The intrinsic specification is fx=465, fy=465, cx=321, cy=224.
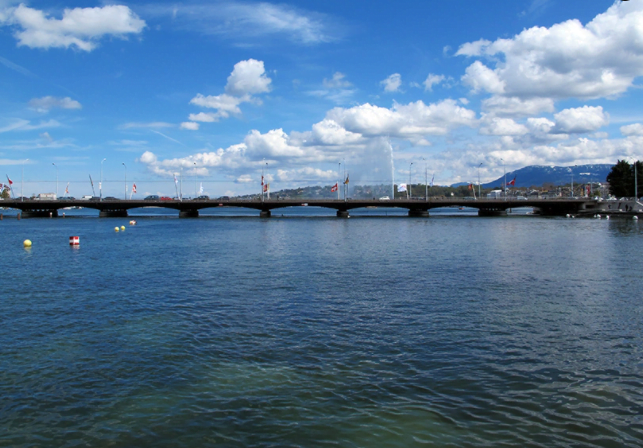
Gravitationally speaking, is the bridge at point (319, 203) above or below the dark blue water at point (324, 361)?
above

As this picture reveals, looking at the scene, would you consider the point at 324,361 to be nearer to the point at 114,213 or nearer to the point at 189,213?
the point at 189,213

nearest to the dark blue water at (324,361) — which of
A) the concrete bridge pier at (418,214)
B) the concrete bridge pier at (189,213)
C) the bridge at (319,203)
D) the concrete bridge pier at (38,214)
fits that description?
the bridge at (319,203)

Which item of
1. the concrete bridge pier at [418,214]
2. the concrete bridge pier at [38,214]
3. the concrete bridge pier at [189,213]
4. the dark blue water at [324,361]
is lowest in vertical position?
the dark blue water at [324,361]

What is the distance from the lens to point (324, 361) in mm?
17531

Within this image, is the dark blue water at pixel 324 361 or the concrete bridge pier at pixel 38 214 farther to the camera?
the concrete bridge pier at pixel 38 214

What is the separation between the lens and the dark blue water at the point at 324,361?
12.7m

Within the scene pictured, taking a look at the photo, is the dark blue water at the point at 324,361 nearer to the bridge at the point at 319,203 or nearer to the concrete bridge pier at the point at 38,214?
the bridge at the point at 319,203

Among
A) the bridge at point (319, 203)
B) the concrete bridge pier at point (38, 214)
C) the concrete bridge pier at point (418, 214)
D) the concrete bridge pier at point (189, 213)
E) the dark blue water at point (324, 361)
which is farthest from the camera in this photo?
the concrete bridge pier at point (38, 214)

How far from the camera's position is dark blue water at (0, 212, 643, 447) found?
12680 mm

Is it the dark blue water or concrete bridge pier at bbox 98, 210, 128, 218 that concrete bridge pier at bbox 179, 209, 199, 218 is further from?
the dark blue water

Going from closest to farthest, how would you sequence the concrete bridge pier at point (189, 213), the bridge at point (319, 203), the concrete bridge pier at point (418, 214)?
the bridge at point (319, 203)
the concrete bridge pier at point (418, 214)
the concrete bridge pier at point (189, 213)

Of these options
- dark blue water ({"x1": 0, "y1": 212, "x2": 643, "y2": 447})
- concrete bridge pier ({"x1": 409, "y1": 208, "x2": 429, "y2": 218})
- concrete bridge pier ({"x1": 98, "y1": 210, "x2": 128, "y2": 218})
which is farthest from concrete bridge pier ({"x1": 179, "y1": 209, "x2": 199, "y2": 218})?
dark blue water ({"x1": 0, "y1": 212, "x2": 643, "y2": 447})

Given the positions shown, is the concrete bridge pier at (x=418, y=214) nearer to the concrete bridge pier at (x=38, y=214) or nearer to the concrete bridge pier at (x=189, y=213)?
the concrete bridge pier at (x=189, y=213)

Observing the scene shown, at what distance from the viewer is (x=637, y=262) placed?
44.2 metres
